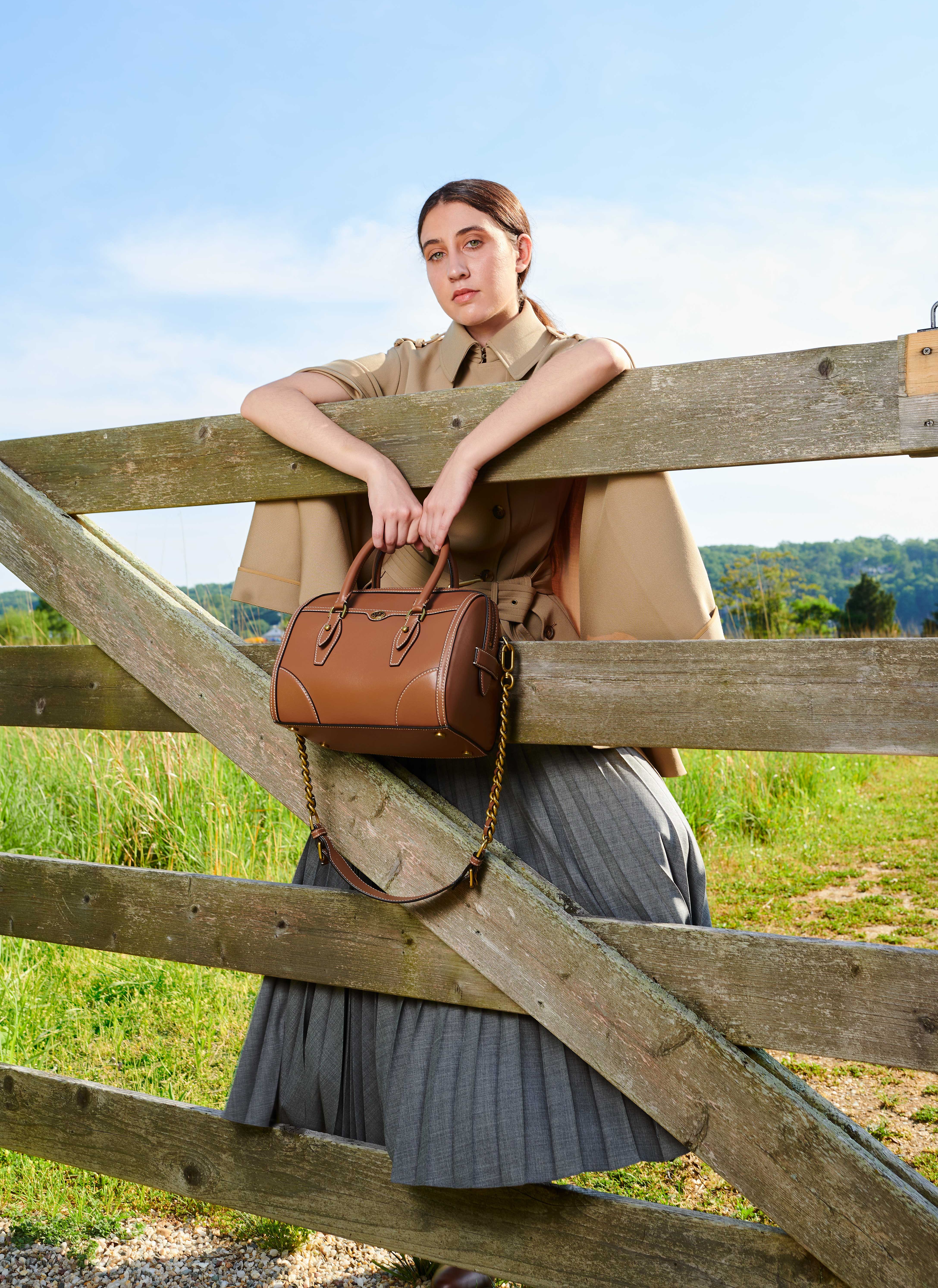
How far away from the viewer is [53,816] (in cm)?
494

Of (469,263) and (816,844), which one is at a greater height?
(469,263)

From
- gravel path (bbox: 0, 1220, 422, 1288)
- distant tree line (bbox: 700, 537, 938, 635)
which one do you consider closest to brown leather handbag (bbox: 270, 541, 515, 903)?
gravel path (bbox: 0, 1220, 422, 1288)

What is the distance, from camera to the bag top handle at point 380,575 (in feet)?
5.68

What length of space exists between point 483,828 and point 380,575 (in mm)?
530

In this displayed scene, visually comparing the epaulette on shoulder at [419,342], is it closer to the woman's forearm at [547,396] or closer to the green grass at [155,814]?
the woman's forearm at [547,396]

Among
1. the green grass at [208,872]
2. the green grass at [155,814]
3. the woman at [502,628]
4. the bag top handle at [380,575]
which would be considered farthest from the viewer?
the green grass at [155,814]

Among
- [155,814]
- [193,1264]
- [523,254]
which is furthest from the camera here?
[155,814]

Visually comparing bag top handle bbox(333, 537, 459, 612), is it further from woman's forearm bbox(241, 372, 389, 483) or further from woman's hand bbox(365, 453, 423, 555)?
woman's forearm bbox(241, 372, 389, 483)

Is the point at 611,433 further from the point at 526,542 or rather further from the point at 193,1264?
the point at 193,1264

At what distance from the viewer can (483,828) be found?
197 cm

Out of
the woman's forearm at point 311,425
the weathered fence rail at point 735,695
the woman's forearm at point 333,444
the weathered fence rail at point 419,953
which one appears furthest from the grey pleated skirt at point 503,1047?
the woman's forearm at point 311,425

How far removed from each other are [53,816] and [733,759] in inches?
168

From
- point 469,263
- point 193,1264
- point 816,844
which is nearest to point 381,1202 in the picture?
point 193,1264

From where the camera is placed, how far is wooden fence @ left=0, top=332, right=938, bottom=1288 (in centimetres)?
164
